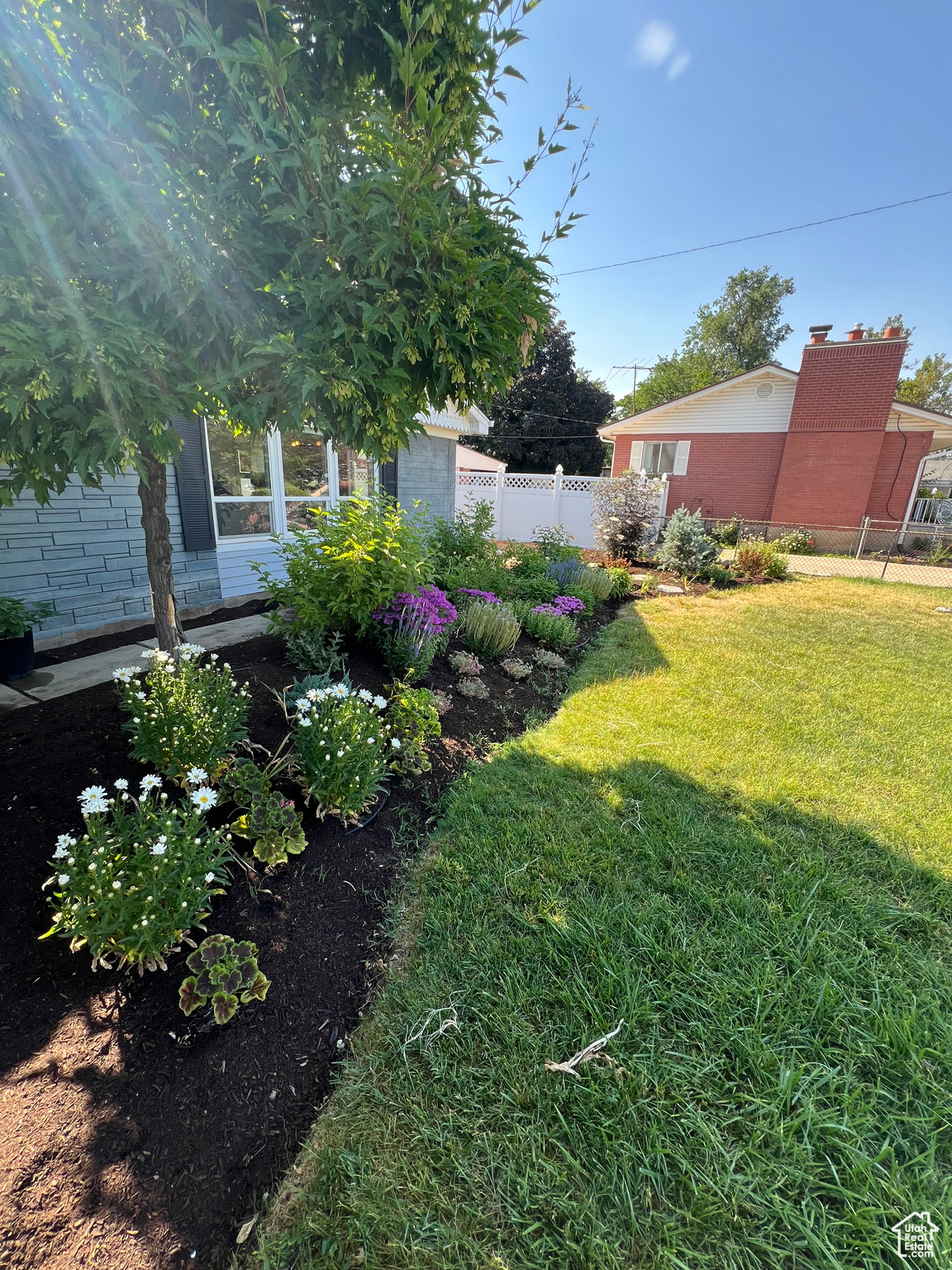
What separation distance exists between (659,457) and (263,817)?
17255mm

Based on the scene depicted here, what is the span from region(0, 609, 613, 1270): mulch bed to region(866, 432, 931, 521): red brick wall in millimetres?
16440

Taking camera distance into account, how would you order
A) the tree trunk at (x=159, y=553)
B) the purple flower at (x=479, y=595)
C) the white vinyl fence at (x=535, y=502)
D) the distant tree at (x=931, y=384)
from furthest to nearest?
the distant tree at (x=931, y=384), the white vinyl fence at (x=535, y=502), the purple flower at (x=479, y=595), the tree trunk at (x=159, y=553)

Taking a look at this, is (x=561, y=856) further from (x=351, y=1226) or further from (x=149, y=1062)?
(x=149, y=1062)

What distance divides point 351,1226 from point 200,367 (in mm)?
2587

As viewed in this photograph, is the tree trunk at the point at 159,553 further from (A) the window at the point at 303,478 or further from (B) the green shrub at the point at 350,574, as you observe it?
(A) the window at the point at 303,478

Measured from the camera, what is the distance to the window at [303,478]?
585 centimetres

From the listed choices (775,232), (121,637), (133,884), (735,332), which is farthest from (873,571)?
(735,332)

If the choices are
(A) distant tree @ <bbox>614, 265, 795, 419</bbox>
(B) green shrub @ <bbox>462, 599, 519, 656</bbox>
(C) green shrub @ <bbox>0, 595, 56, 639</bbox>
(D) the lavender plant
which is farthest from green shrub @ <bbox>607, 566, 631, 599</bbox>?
(A) distant tree @ <bbox>614, 265, 795, 419</bbox>

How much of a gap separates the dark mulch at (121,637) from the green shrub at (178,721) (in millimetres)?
1415

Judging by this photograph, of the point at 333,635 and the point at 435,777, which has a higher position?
the point at 333,635

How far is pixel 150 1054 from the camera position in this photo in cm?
141

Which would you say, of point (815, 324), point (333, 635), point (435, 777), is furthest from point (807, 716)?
point (815, 324)

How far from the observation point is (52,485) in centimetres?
193

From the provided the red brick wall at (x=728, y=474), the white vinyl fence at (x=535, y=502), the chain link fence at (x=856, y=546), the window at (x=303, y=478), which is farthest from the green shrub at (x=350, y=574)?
the red brick wall at (x=728, y=474)
